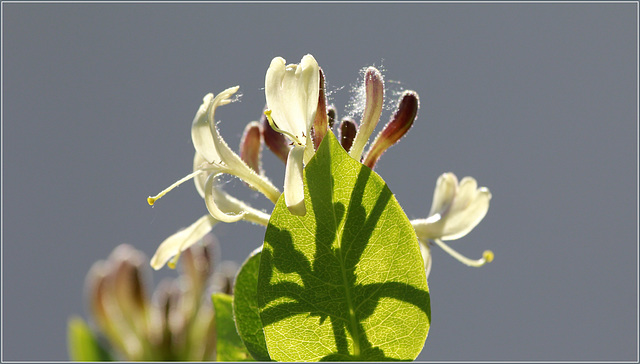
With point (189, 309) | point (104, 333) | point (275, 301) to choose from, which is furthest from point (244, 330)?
point (104, 333)

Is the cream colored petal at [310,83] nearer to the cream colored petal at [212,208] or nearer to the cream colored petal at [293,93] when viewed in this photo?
the cream colored petal at [293,93]

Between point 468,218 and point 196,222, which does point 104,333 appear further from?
point 468,218

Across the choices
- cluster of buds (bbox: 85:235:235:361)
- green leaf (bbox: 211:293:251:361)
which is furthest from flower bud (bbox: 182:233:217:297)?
green leaf (bbox: 211:293:251:361)

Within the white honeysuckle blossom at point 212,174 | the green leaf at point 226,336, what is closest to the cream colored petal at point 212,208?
the white honeysuckle blossom at point 212,174

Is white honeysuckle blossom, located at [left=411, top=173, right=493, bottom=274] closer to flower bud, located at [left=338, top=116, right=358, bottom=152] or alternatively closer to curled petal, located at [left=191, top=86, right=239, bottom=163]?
flower bud, located at [left=338, top=116, right=358, bottom=152]

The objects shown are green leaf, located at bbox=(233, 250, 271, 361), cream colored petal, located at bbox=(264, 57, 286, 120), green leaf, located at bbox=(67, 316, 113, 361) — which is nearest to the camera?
cream colored petal, located at bbox=(264, 57, 286, 120)

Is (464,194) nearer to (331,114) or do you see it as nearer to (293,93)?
(331,114)

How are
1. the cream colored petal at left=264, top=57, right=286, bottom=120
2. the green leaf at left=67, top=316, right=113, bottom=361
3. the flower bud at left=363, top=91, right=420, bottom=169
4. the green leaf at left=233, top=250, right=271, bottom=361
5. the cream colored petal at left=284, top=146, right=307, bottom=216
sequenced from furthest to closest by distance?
the green leaf at left=67, top=316, right=113, bottom=361 → the flower bud at left=363, top=91, right=420, bottom=169 → the green leaf at left=233, top=250, right=271, bottom=361 → the cream colored petal at left=264, top=57, right=286, bottom=120 → the cream colored petal at left=284, top=146, right=307, bottom=216
